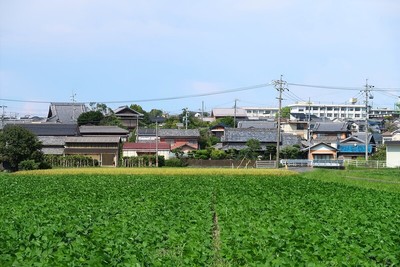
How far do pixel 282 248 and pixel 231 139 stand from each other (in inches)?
2723

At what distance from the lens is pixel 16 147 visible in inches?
2260

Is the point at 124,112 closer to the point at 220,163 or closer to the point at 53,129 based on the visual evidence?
the point at 53,129

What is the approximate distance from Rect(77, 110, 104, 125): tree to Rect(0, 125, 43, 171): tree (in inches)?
1242

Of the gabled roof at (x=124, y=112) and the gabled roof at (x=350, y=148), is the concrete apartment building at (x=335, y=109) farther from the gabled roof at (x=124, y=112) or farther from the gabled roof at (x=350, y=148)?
the gabled roof at (x=350, y=148)

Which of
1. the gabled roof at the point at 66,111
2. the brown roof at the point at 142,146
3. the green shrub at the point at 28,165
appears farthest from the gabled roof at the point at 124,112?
the green shrub at the point at 28,165

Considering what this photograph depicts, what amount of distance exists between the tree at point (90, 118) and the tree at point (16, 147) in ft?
104

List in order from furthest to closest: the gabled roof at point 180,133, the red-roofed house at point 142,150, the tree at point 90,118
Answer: the tree at point 90,118
the gabled roof at point 180,133
the red-roofed house at point 142,150

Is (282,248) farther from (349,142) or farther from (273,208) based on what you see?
(349,142)

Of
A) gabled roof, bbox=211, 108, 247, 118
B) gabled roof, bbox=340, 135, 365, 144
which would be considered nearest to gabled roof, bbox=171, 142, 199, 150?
gabled roof, bbox=340, 135, 365, 144

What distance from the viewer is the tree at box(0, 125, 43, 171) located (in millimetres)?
57281

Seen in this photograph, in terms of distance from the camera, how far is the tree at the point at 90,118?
90.1 m

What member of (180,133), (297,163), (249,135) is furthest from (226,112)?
(297,163)

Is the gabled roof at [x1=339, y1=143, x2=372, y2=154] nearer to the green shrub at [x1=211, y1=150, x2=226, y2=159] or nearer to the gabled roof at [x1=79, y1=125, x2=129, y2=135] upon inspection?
the green shrub at [x1=211, y1=150, x2=226, y2=159]

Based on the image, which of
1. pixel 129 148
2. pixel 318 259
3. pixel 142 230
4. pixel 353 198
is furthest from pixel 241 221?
pixel 129 148
